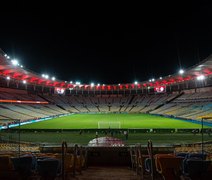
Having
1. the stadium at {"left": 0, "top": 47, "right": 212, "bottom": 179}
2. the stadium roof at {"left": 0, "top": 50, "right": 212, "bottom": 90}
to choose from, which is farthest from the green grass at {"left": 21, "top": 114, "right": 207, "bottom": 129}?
the stadium roof at {"left": 0, "top": 50, "right": 212, "bottom": 90}

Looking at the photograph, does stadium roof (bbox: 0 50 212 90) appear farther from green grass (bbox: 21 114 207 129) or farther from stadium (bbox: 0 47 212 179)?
green grass (bbox: 21 114 207 129)

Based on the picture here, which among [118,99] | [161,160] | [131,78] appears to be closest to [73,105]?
[118,99]

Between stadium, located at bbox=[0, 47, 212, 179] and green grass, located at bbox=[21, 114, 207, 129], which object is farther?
green grass, located at bbox=[21, 114, 207, 129]

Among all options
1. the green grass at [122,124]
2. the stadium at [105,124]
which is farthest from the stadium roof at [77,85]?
the green grass at [122,124]

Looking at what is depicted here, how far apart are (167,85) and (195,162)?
76978 millimetres

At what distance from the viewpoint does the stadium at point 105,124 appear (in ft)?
23.1

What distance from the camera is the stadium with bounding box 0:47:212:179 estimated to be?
7035 mm

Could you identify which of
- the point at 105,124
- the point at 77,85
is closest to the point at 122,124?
the point at 105,124

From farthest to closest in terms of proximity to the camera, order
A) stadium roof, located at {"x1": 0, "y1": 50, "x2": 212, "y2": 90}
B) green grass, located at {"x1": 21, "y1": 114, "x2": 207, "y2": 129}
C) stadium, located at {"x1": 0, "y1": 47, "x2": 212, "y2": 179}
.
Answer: stadium roof, located at {"x1": 0, "y1": 50, "x2": 212, "y2": 90}
green grass, located at {"x1": 21, "y1": 114, "x2": 207, "y2": 129}
stadium, located at {"x1": 0, "y1": 47, "x2": 212, "y2": 179}

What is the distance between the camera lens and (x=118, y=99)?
88375 mm

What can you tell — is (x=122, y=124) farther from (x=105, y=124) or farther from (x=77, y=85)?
(x=77, y=85)

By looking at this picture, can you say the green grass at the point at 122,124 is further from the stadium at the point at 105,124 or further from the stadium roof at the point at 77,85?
the stadium roof at the point at 77,85

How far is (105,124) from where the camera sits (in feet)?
137

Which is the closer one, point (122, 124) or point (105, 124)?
point (105, 124)
